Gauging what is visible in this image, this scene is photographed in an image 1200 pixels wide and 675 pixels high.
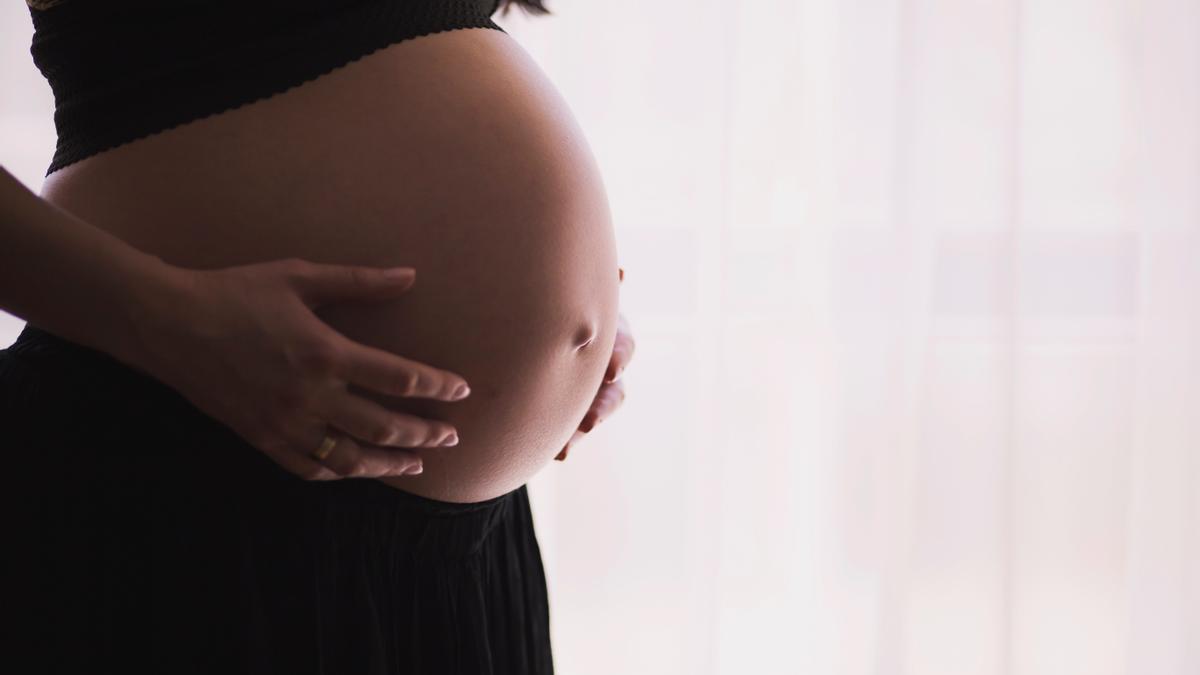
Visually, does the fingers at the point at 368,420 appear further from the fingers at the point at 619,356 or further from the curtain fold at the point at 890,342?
the curtain fold at the point at 890,342

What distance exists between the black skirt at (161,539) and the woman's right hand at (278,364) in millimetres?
58

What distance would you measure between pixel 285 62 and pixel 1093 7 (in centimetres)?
143

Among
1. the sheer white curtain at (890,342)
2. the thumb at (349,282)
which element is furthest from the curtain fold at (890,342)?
the thumb at (349,282)

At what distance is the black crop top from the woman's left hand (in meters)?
0.29

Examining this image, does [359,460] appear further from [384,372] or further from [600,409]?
[600,409]

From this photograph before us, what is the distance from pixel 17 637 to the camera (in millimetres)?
498

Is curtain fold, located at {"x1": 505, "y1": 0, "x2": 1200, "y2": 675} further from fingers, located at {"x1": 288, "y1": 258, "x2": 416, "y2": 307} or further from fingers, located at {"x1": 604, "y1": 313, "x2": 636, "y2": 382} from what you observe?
fingers, located at {"x1": 288, "y1": 258, "x2": 416, "y2": 307}

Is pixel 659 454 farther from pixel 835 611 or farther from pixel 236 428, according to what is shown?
pixel 236 428

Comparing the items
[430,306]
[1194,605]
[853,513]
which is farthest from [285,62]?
[1194,605]

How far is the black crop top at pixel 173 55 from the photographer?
57 centimetres

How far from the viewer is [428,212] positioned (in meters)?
0.57

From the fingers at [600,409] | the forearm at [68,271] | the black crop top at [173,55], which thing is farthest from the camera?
the fingers at [600,409]

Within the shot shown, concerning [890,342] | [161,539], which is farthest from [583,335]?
[890,342]

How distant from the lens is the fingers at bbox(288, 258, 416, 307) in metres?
0.49
